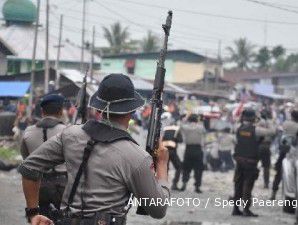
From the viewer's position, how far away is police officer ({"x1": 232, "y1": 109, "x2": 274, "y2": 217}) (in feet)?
32.5

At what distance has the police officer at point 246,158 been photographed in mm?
9914

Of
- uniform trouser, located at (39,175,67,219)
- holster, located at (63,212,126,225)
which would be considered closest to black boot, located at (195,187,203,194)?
uniform trouser, located at (39,175,67,219)

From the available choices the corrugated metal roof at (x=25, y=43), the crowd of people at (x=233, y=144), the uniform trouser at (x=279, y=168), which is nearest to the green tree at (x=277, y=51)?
the corrugated metal roof at (x=25, y=43)

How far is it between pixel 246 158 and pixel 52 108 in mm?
4884

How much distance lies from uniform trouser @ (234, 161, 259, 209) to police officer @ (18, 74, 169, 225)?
267 inches

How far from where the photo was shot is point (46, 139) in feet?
18.5

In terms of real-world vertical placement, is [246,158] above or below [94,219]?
below

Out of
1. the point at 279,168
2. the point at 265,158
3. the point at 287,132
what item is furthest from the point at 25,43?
the point at 287,132

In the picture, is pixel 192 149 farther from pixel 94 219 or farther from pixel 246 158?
pixel 94 219

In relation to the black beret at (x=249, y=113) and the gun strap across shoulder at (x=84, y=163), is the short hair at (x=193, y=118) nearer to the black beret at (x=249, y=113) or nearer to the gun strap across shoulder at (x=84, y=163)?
the black beret at (x=249, y=113)

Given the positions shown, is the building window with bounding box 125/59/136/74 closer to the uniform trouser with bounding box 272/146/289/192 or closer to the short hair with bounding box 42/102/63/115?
the uniform trouser with bounding box 272/146/289/192

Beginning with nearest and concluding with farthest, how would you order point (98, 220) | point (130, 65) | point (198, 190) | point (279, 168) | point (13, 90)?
point (98, 220) → point (279, 168) → point (198, 190) → point (13, 90) → point (130, 65)

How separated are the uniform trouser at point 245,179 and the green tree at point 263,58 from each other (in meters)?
61.3

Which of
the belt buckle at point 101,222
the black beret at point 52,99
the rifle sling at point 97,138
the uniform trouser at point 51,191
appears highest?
the rifle sling at point 97,138
